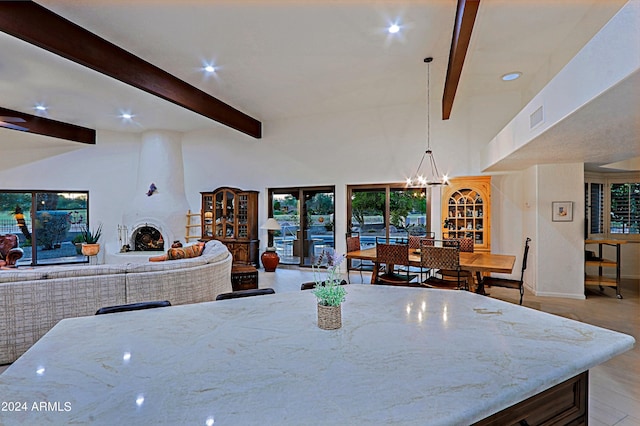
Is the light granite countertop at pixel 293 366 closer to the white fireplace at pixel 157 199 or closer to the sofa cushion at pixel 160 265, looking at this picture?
the sofa cushion at pixel 160 265

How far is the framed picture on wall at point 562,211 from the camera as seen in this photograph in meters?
5.16

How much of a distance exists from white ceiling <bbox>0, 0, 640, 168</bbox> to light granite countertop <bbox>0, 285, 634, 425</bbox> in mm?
2152

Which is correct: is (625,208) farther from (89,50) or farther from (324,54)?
(89,50)

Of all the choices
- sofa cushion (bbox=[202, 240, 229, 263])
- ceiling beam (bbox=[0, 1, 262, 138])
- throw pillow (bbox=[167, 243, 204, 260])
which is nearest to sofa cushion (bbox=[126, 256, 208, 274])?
sofa cushion (bbox=[202, 240, 229, 263])

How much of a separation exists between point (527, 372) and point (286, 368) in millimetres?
870

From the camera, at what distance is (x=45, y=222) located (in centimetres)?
804

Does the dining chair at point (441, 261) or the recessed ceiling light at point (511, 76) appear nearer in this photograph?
the dining chair at point (441, 261)

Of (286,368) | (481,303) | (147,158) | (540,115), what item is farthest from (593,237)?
(147,158)

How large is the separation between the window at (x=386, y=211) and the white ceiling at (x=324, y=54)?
1.82 metres

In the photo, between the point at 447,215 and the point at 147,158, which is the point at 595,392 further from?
the point at 147,158

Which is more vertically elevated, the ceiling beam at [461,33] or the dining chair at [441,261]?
the ceiling beam at [461,33]

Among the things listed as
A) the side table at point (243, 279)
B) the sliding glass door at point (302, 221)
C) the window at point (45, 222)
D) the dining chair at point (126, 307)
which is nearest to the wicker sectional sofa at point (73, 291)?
the side table at point (243, 279)

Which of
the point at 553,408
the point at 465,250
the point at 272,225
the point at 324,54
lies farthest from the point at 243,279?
the point at 553,408

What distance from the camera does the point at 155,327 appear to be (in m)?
1.59
